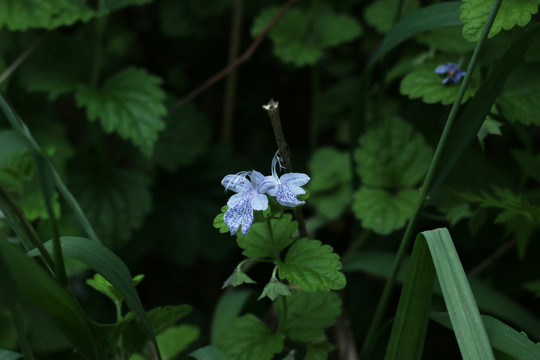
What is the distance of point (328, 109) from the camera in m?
2.30

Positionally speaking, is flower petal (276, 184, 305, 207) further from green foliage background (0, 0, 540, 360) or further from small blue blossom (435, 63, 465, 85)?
small blue blossom (435, 63, 465, 85)

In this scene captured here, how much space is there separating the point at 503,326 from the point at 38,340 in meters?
1.63

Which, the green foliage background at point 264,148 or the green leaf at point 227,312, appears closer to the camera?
the green foliage background at point 264,148

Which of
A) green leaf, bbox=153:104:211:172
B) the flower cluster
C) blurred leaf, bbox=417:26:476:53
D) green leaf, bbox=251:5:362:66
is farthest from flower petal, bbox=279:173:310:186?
green leaf, bbox=153:104:211:172

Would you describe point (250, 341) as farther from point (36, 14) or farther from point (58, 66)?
point (58, 66)

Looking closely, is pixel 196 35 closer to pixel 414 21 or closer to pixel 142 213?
pixel 142 213

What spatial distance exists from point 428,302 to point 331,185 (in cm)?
92

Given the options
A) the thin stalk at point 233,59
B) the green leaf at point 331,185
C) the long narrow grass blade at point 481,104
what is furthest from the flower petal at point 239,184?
the thin stalk at point 233,59

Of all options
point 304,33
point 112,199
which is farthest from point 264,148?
point 112,199

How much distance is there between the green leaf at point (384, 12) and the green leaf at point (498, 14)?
30.1 inches

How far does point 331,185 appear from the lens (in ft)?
6.34

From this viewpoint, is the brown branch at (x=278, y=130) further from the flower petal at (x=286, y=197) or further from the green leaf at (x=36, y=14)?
the green leaf at (x=36, y=14)

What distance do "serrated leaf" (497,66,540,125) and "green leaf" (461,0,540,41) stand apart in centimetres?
27

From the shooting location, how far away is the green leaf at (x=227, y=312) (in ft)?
5.28
